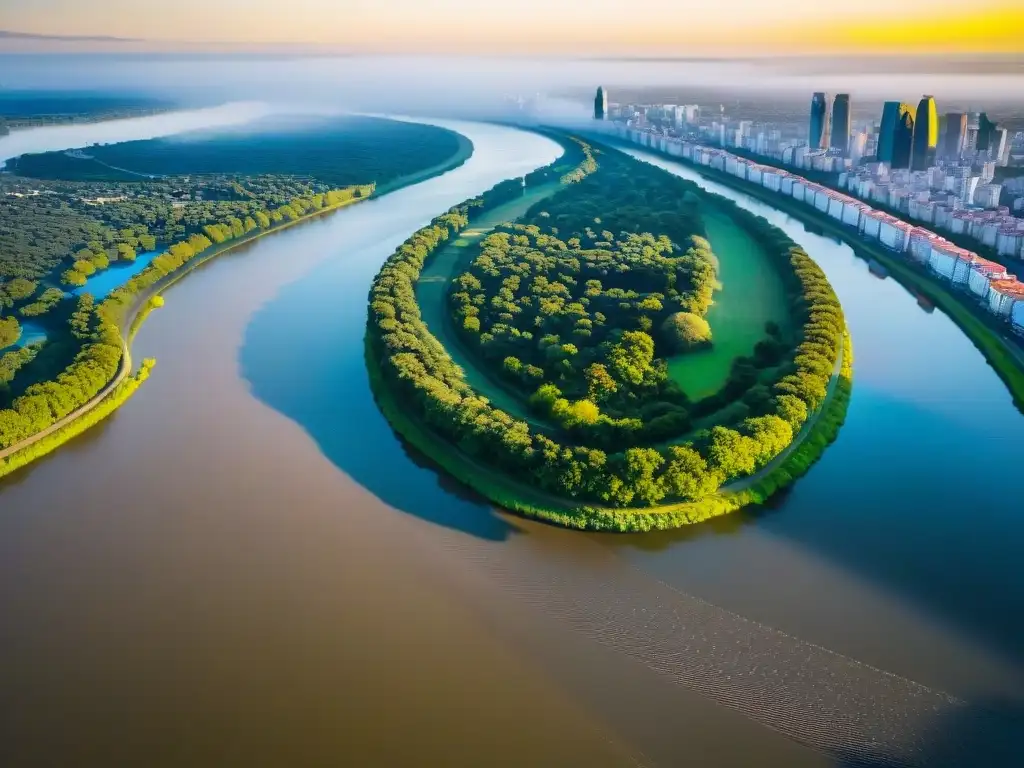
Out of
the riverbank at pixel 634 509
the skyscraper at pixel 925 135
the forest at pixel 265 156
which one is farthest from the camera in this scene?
the forest at pixel 265 156

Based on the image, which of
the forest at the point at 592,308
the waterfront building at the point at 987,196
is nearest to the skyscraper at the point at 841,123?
the waterfront building at the point at 987,196

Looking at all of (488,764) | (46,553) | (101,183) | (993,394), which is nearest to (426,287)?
(46,553)

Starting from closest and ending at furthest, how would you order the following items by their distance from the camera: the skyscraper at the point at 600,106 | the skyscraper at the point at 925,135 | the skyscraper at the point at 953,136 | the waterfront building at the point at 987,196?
the waterfront building at the point at 987,196, the skyscraper at the point at 925,135, the skyscraper at the point at 953,136, the skyscraper at the point at 600,106

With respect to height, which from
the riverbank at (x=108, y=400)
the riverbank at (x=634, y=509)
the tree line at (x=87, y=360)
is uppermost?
the tree line at (x=87, y=360)

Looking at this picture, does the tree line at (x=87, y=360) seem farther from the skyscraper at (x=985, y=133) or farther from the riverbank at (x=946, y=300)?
the skyscraper at (x=985, y=133)

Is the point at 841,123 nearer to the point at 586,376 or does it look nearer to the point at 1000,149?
the point at 1000,149

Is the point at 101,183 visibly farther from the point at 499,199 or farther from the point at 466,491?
the point at 466,491

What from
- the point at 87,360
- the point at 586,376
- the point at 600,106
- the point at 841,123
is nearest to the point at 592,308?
the point at 586,376
